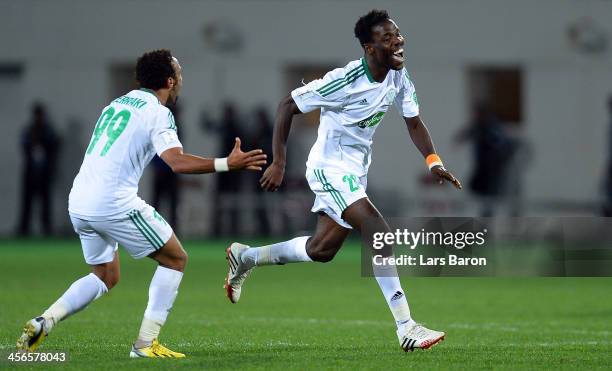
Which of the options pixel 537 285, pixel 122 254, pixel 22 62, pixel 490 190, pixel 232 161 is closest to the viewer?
pixel 232 161

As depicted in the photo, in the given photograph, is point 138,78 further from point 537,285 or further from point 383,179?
point 383,179

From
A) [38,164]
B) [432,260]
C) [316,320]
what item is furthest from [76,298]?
[38,164]

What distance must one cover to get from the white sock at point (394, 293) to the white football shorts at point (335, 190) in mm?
532

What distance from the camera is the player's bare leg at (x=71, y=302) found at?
8.21m

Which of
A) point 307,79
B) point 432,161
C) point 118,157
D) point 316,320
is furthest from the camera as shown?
point 307,79

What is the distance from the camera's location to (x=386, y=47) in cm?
957

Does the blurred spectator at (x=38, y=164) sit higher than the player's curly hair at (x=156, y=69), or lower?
lower

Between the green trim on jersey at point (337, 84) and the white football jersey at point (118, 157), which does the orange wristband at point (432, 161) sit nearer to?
the green trim on jersey at point (337, 84)

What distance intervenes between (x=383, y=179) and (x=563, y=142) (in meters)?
4.07

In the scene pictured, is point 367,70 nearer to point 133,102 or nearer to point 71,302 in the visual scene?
point 133,102

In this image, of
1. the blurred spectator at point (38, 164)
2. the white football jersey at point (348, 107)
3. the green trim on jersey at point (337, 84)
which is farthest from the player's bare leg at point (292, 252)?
the blurred spectator at point (38, 164)

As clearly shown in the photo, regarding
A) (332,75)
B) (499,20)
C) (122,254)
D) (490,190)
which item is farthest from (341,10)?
(332,75)

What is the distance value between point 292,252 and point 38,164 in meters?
15.9

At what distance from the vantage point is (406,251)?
15250 millimetres
